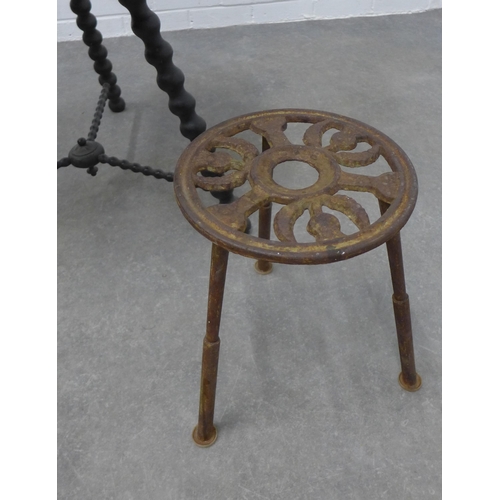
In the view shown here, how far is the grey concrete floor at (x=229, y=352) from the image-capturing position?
0.98 m

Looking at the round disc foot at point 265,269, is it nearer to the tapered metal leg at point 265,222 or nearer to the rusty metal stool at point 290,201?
the tapered metal leg at point 265,222

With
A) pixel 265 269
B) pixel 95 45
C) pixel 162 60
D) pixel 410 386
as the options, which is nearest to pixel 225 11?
pixel 95 45

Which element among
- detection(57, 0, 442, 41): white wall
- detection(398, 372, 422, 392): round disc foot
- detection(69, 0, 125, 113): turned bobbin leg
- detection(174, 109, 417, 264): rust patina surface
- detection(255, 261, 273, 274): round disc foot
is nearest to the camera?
detection(174, 109, 417, 264): rust patina surface

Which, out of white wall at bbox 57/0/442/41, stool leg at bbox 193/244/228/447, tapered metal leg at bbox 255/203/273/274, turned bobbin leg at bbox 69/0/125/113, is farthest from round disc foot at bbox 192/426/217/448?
white wall at bbox 57/0/442/41

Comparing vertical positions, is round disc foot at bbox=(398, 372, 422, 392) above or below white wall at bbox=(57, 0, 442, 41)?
below

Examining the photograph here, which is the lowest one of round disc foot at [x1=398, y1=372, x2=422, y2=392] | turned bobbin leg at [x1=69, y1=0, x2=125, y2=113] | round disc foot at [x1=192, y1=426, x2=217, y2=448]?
round disc foot at [x1=398, y1=372, x2=422, y2=392]

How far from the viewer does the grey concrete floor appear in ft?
3.20

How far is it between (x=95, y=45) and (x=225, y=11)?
3.38ft

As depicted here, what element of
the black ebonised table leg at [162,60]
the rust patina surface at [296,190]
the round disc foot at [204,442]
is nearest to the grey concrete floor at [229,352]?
the round disc foot at [204,442]

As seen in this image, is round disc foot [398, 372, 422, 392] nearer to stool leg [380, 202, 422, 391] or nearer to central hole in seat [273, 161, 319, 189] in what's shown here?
stool leg [380, 202, 422, 391]

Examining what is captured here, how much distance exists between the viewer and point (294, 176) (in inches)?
65.1

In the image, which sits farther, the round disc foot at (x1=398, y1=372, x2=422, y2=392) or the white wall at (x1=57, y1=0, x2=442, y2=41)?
the white wall at (x1=57, y1=0, x2=442, y2=41)

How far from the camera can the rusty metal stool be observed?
76cm

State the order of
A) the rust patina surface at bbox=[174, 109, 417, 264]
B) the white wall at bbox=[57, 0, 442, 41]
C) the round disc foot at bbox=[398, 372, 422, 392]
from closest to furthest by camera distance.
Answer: the rust patina surface at bbox=[174, 109, 417, 264], the round disc foot at bbox=[398, 372, 422, 392], the white wall at bbox=[57, 0, 442, 41]
